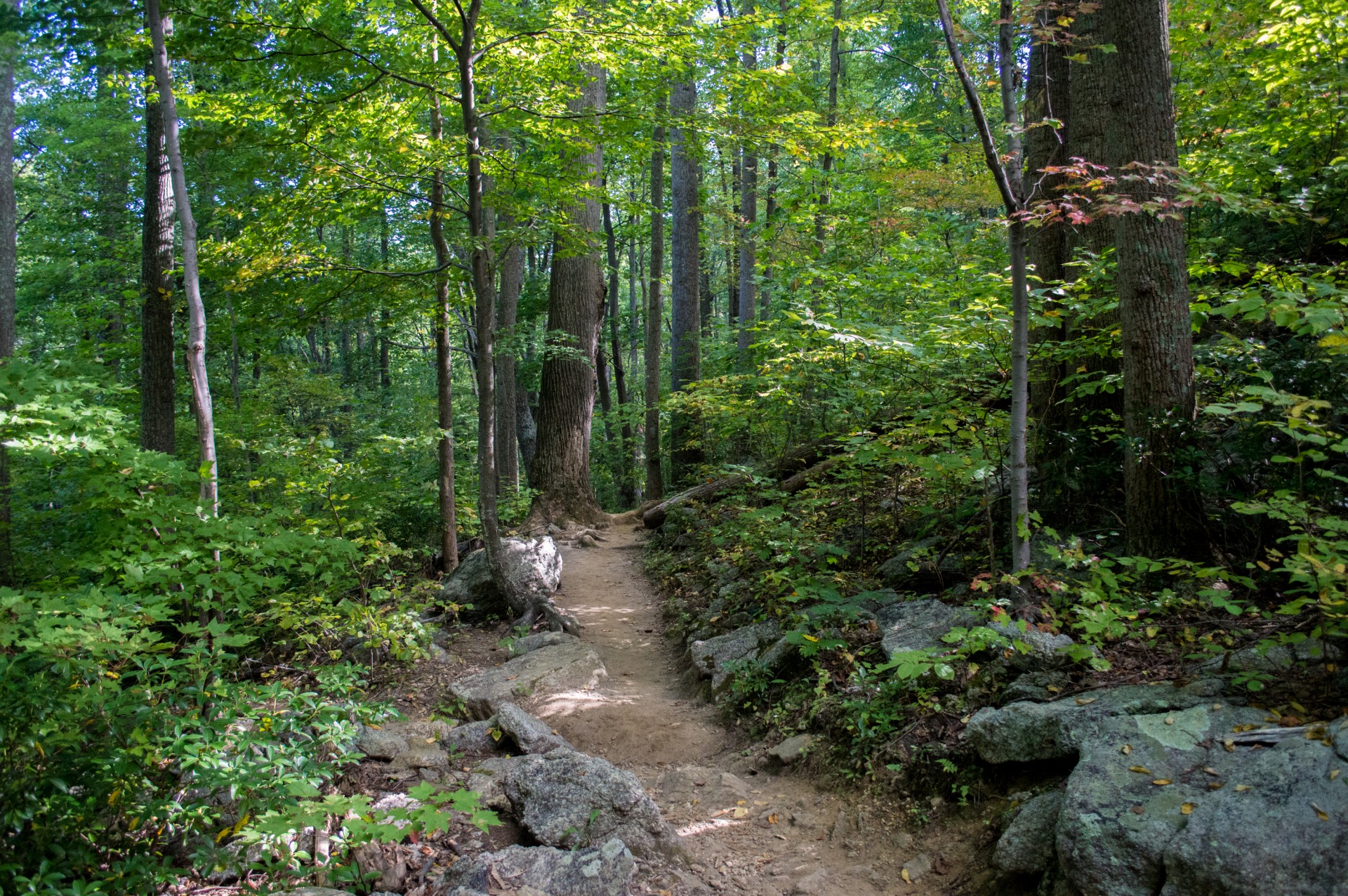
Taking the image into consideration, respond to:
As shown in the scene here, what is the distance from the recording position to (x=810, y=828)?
3734mm

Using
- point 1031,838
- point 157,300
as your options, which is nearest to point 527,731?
point 1031,838

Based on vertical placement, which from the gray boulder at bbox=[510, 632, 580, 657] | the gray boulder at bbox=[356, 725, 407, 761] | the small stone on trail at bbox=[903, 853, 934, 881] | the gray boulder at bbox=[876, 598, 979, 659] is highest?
the gray boulder at bbox=[876, 598, 979, 659]

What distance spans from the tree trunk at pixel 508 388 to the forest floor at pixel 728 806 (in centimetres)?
740

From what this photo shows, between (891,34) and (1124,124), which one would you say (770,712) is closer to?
(1124,124)

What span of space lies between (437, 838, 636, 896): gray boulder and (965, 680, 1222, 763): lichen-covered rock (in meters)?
1.78

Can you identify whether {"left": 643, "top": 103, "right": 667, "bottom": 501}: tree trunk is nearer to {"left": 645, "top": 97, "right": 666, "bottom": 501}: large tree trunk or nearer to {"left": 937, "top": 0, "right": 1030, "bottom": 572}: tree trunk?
{"left": 645, "top": 97, "right": 666, "bottom": 501}: large tree trunk

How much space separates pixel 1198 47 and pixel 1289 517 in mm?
7351

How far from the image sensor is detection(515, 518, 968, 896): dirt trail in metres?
3.33

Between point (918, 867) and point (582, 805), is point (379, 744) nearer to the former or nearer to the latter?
point (582, 805)

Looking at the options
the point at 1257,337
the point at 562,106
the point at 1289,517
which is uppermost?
the point at 562,106

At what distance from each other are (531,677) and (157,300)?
246 inches

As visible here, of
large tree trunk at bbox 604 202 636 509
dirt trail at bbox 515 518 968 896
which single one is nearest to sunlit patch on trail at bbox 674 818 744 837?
dirt trail at bbox 515 518 968 896

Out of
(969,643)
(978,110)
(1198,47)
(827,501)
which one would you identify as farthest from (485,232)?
(1198,47)

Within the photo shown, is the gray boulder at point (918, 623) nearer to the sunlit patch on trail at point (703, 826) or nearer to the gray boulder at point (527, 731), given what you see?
the sunlit patch on trail at point (703, 826)
